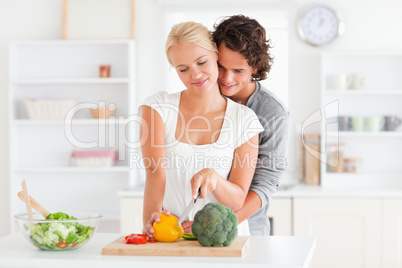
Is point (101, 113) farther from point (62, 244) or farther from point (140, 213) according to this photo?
point (62, 244)

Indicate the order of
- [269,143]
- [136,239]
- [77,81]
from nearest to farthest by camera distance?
1. [136,239]
2. [269,143]
3. [77,81]

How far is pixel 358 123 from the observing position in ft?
15.0

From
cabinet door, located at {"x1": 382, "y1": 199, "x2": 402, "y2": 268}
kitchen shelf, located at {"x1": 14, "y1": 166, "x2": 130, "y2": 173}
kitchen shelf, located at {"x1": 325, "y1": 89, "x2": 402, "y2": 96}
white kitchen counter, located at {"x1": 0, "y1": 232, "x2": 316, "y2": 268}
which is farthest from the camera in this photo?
kitchen shelf, located at {"x1": 14, "y1": 166, "x2": 130, "y2": 173}

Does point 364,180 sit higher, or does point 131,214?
point 364,180

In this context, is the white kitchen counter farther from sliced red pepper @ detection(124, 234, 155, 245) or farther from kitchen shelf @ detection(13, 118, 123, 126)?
kitchen shelf @ detection(13, 118, 123, 126)

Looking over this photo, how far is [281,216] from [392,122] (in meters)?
1.21

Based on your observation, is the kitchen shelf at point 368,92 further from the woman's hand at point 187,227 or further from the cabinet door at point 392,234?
the woman's hand at point 187,227

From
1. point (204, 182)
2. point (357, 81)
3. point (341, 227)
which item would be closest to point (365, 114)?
point (357, 81)

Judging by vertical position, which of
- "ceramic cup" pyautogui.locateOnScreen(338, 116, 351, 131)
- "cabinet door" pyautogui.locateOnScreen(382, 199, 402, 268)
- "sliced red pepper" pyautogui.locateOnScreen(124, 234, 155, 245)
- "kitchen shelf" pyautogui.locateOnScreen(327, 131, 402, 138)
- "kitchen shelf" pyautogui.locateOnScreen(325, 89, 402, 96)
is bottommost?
"cabinet door" pyautogui.locateOnScreen(382, 199, 402, 268)

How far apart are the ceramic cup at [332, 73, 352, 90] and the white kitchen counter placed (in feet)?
9.20

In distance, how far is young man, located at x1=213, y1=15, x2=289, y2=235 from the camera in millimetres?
2201

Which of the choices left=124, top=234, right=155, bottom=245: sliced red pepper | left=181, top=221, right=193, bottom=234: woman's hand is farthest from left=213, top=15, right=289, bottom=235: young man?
left=124, top=234, right=155, bottom=245: sliced red pepper

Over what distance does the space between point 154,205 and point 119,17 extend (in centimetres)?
301

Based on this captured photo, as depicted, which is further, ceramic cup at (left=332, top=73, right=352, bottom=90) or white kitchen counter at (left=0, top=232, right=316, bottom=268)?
ceramic cup at (left=332, top=73, right=352, bottom=90)
